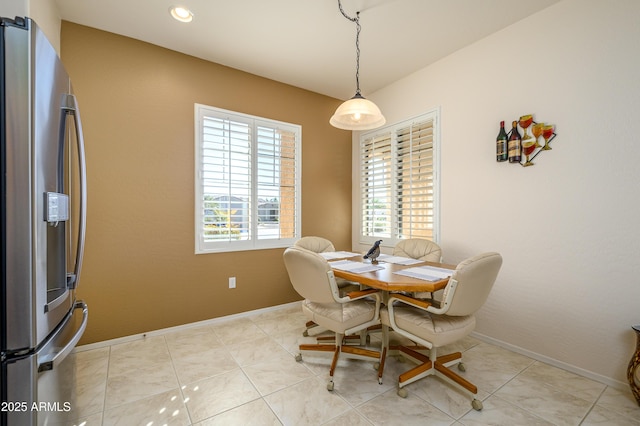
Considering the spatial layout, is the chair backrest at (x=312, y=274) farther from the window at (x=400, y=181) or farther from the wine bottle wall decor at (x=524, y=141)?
the wine bottle wall decor at (x=524, y=141)

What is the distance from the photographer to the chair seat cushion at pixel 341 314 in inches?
74.0

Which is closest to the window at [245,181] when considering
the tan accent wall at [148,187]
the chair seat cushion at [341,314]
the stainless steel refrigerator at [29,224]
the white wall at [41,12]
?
the tan accent wall at [148,187]

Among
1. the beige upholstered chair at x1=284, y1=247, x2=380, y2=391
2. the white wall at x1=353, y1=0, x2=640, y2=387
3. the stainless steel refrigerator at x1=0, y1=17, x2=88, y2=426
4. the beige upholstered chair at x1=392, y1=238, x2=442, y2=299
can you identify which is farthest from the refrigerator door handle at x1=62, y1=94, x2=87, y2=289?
the white wall at x1=353, y1=0, x2=640, y2=387

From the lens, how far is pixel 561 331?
2.12 metres

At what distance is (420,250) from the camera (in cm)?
274

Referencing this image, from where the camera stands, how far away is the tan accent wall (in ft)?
7.89

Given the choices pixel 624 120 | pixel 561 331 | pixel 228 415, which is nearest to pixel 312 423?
pixel 228 415

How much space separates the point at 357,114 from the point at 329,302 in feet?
5.08

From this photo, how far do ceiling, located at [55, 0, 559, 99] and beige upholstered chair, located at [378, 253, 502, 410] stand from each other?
2058 millimetres

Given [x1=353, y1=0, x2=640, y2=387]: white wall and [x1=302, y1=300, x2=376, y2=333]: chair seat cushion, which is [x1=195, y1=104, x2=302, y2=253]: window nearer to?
[x1=302, y1=300, x2=376, y2=333]: chair seat cushion

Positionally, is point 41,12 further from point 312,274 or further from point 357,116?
point 312,274

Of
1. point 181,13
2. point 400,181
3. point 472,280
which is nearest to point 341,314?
point 472,280

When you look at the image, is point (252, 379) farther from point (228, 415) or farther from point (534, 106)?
point (534, 106)

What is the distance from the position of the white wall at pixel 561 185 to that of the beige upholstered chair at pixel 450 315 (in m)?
0.91
